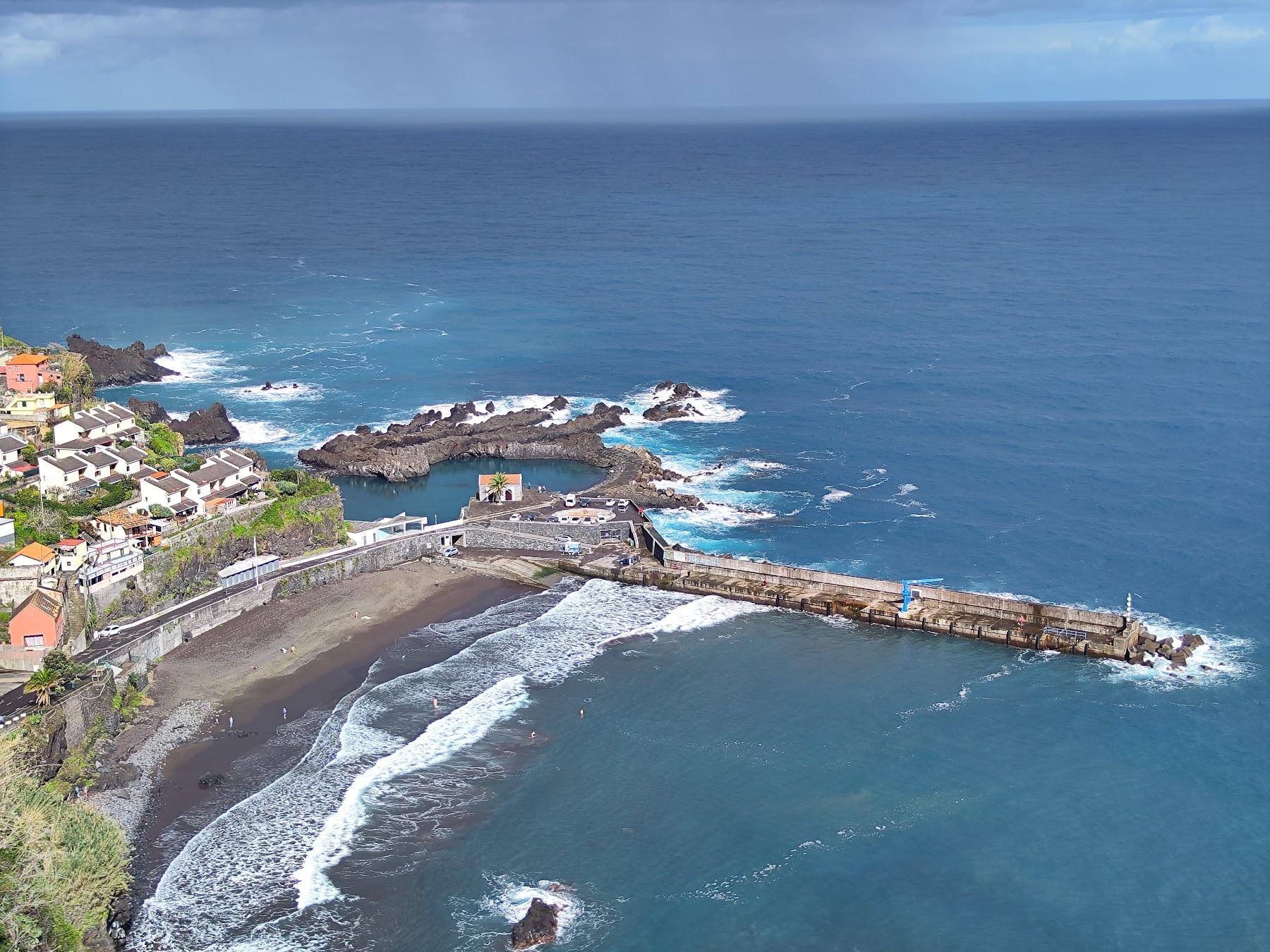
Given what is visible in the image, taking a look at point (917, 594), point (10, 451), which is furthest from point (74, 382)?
point (917, 594)

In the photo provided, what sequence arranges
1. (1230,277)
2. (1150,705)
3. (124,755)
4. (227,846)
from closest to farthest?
(227,846) < (124,755) < (1150,705) < (1230,277)

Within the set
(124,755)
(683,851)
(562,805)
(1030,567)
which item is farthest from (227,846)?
(1030,567)

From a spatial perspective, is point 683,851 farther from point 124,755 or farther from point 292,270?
point 292,270

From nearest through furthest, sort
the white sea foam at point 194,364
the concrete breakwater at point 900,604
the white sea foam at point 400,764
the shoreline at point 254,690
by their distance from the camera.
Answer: the white sea foam at point 400,764
the shoreline at point 254,690
the concrete breakwater at point 900,604
the white sea foam at point 194,364

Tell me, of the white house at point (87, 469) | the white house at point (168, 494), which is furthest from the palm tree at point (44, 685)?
the white house at point (87, 469)

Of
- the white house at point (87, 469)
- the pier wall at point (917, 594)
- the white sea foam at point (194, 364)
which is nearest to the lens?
the pier wall at point (917, 594)

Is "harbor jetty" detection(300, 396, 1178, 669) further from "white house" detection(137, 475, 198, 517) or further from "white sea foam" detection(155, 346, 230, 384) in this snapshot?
"white sea foam" detection(155, 346, 230, 384)

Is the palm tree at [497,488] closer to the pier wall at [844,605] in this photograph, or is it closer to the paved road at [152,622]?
the paved road at [152,622]
